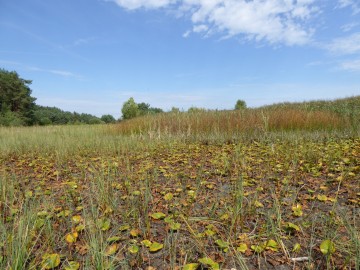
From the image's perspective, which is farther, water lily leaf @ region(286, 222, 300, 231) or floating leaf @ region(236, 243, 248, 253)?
water lily leaf @ region(286, 222, 300, 231)

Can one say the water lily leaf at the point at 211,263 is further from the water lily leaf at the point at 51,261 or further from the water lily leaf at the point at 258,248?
the water lily leaf at the point at 51,261

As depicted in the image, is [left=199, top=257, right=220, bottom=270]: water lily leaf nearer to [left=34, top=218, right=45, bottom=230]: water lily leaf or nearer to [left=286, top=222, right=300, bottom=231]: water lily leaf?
[left=286, top=222, right=300, bottom=231]: water lily leaf

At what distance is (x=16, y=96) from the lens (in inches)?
1212

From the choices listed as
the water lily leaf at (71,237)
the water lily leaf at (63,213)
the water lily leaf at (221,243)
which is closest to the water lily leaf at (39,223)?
the water lily leaf at (63,213)

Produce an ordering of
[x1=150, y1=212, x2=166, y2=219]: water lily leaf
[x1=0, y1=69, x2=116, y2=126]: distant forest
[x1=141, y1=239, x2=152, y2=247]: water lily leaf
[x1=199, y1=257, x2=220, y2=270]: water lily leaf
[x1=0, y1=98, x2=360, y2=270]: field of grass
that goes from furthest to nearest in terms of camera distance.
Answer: [x1=0, y1=69, x2=116, y2=126]: distant forest
[x1=150, y1=212, x2=166, y2=219]: water lily leaf
[x1=141, y1=239, x2=152, y2=247]: water lily leaf
[x1=0, y1=98, x2=360, y2=270]: field of grass
[x1=199, y1=257, x2=220, y2=270]: water lily leaf

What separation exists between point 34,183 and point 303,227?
2.98m

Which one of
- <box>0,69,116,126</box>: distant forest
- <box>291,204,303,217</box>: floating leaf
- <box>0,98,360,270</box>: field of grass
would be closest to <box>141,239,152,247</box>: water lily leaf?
<box>0,98,360,270</box>: field of grass

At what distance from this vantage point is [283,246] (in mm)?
1514

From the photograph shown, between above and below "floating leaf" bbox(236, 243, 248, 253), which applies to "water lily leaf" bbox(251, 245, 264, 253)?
below

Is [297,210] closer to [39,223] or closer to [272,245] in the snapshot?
[272,245]

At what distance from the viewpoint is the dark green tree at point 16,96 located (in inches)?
1168

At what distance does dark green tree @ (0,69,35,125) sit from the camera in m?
29.7

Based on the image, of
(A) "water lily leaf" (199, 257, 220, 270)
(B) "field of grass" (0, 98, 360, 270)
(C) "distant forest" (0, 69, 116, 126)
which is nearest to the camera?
(A) "water lily leaf" (199, 257, 220, 270)

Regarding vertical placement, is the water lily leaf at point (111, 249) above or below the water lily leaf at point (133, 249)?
below
